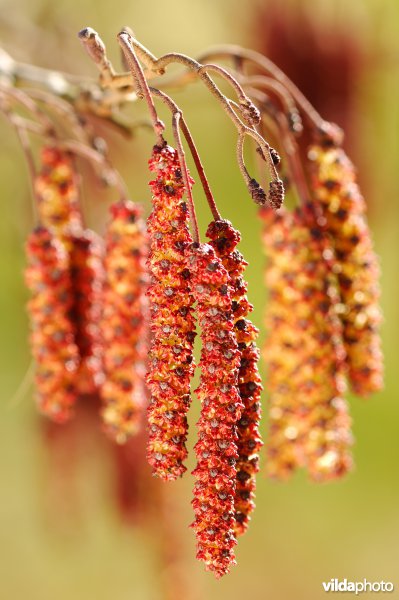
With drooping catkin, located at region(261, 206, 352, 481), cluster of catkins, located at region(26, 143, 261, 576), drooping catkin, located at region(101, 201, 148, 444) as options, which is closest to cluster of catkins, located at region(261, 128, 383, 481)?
drooping catkin, located at region(261, 206, 352, 481)

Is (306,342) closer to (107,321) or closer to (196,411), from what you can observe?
(107,321)

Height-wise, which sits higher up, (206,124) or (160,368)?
(206,124)

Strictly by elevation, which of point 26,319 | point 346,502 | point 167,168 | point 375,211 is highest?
point 375,211

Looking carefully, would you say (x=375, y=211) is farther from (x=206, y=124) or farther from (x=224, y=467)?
(x=224, y=467)

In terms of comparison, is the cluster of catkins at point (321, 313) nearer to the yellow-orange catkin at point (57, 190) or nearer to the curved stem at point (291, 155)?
the curved stem at point (291, 155)

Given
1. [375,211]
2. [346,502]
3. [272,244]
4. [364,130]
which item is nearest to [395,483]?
[346,502]

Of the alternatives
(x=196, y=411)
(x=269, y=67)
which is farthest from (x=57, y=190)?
(x=196, y=411)

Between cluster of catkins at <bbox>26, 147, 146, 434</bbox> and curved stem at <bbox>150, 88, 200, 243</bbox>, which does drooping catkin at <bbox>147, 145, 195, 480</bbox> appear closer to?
curved stem at <bbox>150, 88, 200, 243</bbox>
